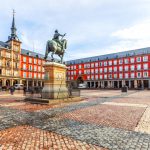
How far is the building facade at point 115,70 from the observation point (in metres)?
63.7

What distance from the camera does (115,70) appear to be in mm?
71125

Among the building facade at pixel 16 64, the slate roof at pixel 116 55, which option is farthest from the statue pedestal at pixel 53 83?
the slate roof at pixel 116 55

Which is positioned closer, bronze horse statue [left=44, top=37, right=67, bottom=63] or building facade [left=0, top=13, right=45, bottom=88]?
bronze horse statue [left=44, top=37, right=67, bottom=63]

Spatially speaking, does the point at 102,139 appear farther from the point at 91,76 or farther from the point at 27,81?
the point at 91,76

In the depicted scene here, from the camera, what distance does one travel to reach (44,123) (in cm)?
639

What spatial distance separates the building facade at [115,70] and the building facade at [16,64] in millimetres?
17711

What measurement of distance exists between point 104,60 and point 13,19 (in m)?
43.5

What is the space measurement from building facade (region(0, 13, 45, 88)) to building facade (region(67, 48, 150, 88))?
58.1 ft

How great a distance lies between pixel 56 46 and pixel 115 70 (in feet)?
197

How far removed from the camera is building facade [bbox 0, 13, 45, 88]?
54469 mm

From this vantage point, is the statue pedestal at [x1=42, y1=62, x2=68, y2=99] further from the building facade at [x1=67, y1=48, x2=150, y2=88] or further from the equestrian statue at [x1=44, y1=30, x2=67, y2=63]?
the building facade at [x1=67, y1=48, x2=150, y2=88]

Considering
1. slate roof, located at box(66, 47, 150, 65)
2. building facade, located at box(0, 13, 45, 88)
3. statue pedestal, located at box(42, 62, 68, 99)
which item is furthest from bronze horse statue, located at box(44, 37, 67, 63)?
slate roof, located at box(66, 47, 150, 65)

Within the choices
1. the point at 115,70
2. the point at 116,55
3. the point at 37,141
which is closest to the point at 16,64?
the point at 115,70

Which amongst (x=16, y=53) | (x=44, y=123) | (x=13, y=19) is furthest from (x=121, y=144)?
(x=13, y=19)
